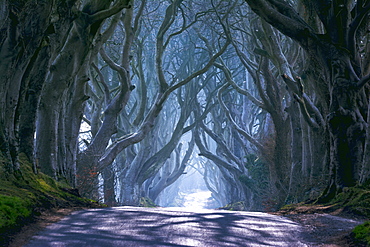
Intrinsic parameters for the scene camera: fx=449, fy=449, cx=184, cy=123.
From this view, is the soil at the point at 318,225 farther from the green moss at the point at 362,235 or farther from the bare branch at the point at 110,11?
the bare branch at the point at 110,11

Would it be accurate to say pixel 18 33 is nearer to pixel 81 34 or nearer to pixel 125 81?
pixel 81 34

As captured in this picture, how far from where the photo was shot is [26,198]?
5.51 meters

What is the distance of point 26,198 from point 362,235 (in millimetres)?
3844

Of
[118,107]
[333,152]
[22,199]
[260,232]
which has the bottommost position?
[260,232]

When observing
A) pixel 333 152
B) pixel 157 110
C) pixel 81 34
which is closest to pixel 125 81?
pixel 157 110

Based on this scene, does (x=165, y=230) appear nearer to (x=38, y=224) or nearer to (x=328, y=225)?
(x=38, y=224)

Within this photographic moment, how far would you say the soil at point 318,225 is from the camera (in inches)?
176

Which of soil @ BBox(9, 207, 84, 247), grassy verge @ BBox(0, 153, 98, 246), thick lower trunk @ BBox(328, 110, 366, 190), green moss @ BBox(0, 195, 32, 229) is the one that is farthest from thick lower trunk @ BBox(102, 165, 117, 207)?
green moss @ BBox(0, 195, 32, 229)

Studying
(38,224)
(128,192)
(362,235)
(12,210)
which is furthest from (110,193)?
(362,235)

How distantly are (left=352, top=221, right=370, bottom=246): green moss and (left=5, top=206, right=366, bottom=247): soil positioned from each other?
0.21 feet

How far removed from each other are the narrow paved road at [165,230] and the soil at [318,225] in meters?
0.12

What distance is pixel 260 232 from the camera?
505cm

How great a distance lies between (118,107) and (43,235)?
899 centimetres

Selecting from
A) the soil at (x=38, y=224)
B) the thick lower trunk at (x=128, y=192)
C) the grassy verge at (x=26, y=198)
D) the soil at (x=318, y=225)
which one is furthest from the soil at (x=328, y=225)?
the thick lower trunk at (x=128, y=192)
